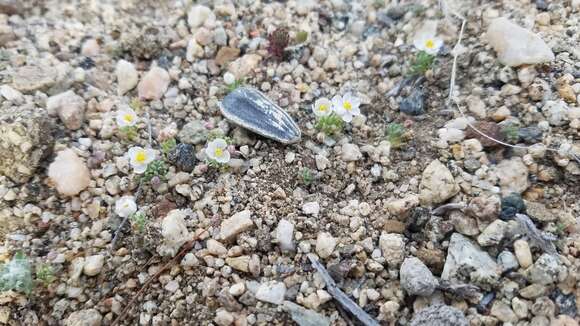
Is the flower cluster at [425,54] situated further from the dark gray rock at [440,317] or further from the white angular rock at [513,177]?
the dark gray rock at [440,317]

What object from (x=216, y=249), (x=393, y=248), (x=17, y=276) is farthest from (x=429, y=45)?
(x=17, y=276)

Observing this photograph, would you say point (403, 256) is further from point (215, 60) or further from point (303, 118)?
point (215, 60)

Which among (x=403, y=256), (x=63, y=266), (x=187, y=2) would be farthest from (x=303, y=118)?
(x=63, y=266)

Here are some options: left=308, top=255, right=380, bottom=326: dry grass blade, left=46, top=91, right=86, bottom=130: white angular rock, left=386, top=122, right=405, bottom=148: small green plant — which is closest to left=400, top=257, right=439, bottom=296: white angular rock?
left=308, top=255, right=380, bottom=326: dry grass blade

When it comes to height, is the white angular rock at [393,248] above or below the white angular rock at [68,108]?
below

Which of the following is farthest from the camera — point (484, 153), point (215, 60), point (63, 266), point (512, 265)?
point (215, 60)

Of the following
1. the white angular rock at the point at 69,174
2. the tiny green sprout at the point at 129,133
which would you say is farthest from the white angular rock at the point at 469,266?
the white angular rock at the point at 69,174

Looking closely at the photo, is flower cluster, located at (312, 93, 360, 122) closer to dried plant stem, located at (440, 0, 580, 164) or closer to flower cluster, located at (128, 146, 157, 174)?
dried plant stem, located at (440, 0, 580, 164)
